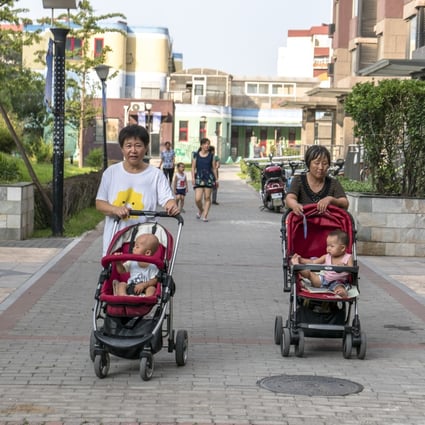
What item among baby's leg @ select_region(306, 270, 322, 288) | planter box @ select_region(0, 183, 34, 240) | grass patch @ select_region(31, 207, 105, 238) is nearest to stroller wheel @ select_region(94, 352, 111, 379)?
baby's leg @ select_region(306, 270, 322, 288)

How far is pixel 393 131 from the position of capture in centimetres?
1490

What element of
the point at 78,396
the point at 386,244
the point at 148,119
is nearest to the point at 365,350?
the point at 78,396

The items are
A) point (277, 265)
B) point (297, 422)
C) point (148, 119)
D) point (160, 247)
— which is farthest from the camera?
point (148, 119)

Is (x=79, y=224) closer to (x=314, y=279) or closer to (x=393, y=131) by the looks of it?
(x=393, y=131)

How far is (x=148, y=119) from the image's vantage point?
2509 inches

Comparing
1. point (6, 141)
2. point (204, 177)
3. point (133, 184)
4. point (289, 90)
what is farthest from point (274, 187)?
point (289, 90)

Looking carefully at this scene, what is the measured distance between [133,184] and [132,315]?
106cm

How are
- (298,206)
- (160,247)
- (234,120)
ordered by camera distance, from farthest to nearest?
(234,120) → (298,206) → (160,247)

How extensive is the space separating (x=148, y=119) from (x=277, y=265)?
50.9 meters

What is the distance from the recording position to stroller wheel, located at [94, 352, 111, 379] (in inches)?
268

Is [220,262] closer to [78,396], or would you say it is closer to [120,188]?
[120,188]

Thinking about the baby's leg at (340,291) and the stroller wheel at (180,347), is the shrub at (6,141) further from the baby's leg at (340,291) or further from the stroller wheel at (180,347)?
the stroller wheel at (180,347)

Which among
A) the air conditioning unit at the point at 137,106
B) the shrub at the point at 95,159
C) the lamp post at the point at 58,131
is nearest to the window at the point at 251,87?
the air conditioning unit at the point at 137,106

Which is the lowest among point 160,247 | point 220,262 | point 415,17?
point 220,262
